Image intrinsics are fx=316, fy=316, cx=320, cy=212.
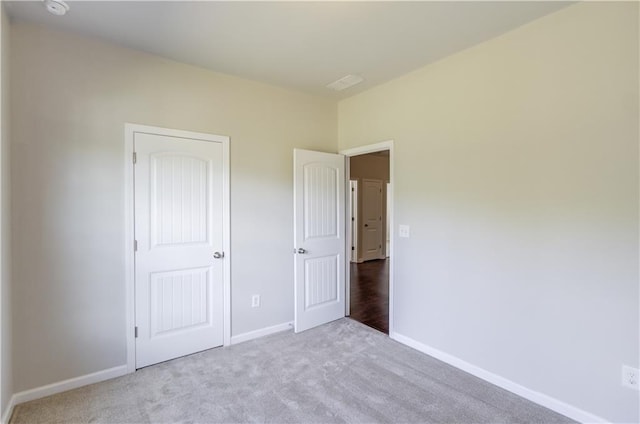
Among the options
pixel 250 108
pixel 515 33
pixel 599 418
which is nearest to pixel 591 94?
pixel 515 33

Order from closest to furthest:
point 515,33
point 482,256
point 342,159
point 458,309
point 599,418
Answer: point 599,418
point 515,33
point 482,256
point 458,309
point 342,159

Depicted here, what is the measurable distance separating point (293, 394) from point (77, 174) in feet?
7.47

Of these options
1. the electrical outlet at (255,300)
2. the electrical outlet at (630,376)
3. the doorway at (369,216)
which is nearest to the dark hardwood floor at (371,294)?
the doorway at (369,216)

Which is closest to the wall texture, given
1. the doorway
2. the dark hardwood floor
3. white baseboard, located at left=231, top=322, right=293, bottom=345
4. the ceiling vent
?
white baseboard, located at left=231, top=322, right=293, bottom=345

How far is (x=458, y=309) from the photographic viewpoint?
2.70m

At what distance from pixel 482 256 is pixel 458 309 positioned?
0.52m

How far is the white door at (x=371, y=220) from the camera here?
24.5 ft

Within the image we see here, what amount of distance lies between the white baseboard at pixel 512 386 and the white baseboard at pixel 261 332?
125 centimetres

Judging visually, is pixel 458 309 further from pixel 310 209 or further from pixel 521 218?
pixel 310 209

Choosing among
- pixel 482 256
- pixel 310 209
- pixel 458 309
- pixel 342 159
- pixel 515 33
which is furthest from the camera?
pixel 342 159

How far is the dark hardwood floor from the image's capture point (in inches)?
150

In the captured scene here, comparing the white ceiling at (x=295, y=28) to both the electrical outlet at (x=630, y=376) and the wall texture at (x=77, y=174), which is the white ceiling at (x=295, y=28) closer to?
the wall texture at (x=77, y=174)

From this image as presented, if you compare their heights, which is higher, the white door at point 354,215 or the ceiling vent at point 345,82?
the ceiling vent at point 345,82

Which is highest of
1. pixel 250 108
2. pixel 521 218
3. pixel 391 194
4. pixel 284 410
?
pixel 250 108
